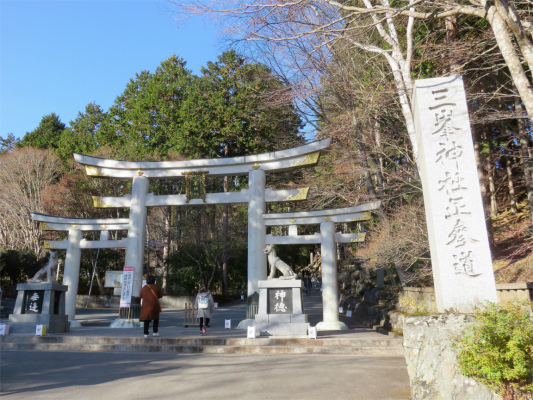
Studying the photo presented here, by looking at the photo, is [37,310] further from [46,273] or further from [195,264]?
[195,264]

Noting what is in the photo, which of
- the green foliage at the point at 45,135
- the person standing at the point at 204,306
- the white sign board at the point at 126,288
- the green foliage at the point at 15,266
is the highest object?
the green foliage at the point at 45,135

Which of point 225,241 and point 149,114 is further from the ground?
point 149,114

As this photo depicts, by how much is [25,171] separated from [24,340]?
1779 cm

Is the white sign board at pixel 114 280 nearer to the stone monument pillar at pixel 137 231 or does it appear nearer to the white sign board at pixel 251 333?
the stone monument pillar at pixel 137 231

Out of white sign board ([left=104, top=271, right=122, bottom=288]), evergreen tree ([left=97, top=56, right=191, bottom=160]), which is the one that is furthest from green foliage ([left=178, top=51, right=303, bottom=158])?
white sign board ([left=104, top=271, right=122, bottom=288])

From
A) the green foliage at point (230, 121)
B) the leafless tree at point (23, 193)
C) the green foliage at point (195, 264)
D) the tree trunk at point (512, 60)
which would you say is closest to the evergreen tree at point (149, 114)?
the green foliage at point (230, 121)

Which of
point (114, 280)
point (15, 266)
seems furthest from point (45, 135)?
point (114, 280)

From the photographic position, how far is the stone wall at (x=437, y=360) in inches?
150

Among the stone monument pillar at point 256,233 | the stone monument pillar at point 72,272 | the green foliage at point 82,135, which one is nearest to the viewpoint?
the stone monument pillar at point 256,233

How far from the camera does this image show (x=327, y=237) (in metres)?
12.1

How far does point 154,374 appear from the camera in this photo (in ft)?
18.5

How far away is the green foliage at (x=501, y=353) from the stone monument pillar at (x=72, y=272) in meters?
12.7

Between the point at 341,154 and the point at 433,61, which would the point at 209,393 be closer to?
the point at 433,61

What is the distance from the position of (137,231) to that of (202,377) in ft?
26.9
